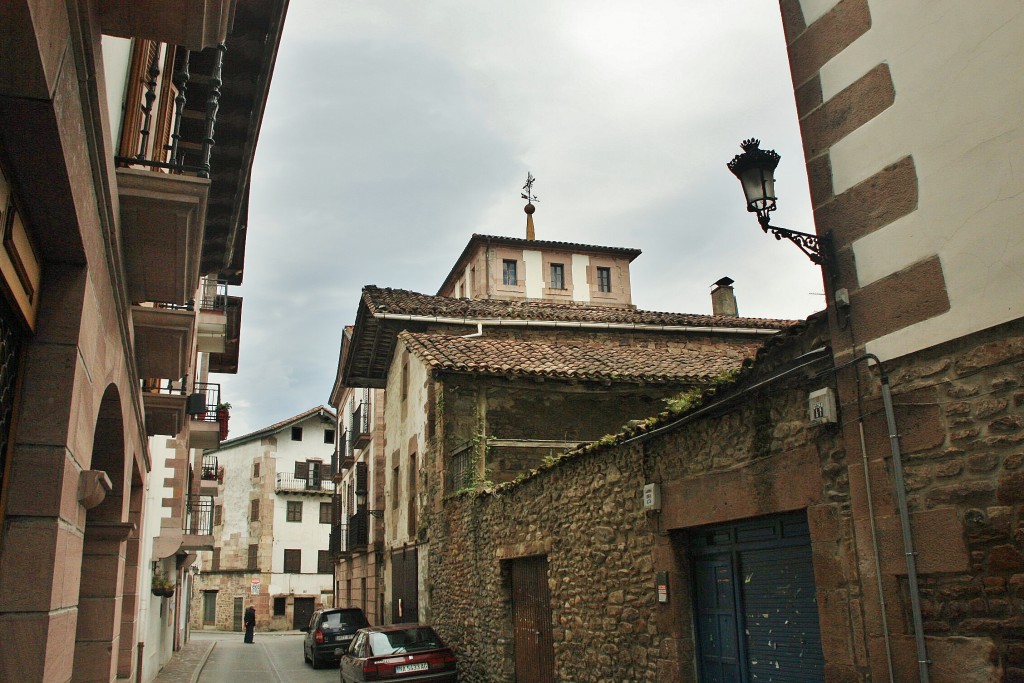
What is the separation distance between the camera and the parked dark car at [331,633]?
63.4 feet

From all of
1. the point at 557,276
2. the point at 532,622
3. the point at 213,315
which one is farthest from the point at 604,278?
the point at 532,622

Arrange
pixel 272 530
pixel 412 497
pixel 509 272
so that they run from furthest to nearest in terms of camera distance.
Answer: pixel 272 530 → pixel 509 272 → pixel 412 497

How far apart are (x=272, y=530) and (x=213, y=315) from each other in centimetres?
3009

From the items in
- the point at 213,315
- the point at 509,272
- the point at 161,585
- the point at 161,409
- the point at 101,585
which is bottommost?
the point at 161,585

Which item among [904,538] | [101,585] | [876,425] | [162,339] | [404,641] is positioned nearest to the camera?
[904,538]

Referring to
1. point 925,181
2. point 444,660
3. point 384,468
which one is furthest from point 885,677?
point 384,468

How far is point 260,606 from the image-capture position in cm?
4119

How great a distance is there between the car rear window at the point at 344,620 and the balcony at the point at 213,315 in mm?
7696

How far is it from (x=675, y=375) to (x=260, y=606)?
108 ft

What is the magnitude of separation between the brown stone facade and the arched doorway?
4.70m

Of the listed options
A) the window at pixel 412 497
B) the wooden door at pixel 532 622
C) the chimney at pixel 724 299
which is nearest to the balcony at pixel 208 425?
the window at pixel 412 497

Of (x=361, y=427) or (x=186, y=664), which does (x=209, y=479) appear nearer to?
(x=361, y=427)

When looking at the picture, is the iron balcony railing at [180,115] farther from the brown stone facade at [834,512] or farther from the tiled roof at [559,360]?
the tiled roof at [559,360]

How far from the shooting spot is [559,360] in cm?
1575
